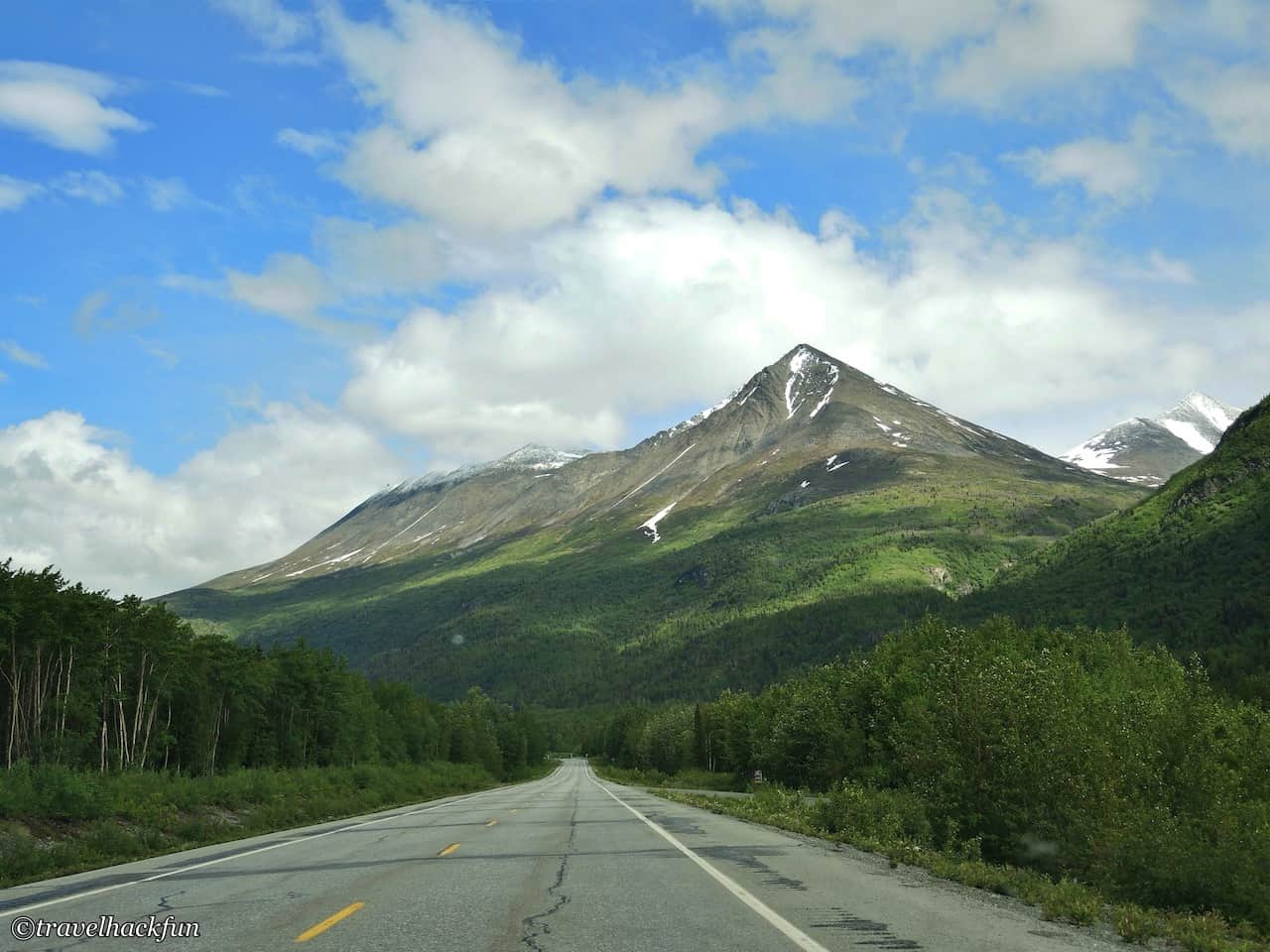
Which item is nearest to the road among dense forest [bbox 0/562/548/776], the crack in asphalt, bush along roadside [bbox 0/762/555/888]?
the crack in asphalt

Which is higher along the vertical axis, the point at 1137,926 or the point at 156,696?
the point at 156,696

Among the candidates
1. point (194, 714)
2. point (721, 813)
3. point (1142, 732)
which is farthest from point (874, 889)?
point (194, 714)

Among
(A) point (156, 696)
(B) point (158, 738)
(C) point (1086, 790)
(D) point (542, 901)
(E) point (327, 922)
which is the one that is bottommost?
(B) point (158, 738)

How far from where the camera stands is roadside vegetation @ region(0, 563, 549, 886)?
85.8 ft

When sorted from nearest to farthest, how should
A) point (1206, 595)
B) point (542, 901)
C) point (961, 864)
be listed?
point (542, 901) → point (961, 864) → point (1206, 595)

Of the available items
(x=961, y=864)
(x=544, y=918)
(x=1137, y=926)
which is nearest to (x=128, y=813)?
(x=544, y=918)

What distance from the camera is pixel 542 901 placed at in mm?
13711

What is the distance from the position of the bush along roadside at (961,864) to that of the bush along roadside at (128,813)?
58.8ft

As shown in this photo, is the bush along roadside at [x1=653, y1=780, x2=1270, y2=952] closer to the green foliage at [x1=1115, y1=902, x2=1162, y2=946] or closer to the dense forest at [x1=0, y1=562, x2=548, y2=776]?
the green foliage at [x1=1115, y1=902, x2=1162, y2=946]

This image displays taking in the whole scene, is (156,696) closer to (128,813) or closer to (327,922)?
(128,813)

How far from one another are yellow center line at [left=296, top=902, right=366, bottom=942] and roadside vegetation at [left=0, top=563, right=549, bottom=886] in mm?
10896

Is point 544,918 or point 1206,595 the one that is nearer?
point 544,918

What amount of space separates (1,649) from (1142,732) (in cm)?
5120

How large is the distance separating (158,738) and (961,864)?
209 ft
